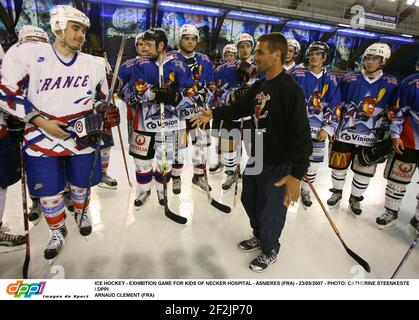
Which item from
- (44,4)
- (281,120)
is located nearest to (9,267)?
(281,120)

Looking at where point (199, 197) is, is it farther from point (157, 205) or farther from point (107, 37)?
point (107, 37)

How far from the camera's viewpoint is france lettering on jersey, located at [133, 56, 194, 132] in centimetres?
223

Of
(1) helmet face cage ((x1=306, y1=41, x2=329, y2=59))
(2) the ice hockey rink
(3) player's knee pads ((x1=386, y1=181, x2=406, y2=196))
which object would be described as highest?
(1) helmet face cage ((x1=306, y1=41, x2=329, y2=59))

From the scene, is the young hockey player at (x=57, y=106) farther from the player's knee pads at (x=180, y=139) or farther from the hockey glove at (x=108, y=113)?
the player's knee pads at (x=180, y=139)

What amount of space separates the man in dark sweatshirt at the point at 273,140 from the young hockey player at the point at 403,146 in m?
1.23

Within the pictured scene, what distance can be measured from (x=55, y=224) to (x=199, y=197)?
4.38 feet

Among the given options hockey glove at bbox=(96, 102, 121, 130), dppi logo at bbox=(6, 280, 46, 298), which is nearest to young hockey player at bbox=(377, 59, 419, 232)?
hockey glove at bbox=(96, 102, 121, 130)

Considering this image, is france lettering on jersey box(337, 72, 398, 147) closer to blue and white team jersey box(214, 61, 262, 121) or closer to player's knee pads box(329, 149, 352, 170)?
player's knee pads box(329, 149, 352, 170)

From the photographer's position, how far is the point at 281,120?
1589 mm

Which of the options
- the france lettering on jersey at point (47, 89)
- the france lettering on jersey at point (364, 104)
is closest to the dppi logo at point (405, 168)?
the france lettering on jersey at point (364, 104)

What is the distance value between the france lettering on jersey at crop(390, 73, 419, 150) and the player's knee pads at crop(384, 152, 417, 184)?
15 cm

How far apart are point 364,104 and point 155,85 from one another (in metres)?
1.82

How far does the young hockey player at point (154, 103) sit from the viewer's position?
2150 mm

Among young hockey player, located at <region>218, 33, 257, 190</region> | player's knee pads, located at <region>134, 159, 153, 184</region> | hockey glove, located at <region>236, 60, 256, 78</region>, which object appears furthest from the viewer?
young hockey player, located at <region>218, 33, 257, 190</region>
